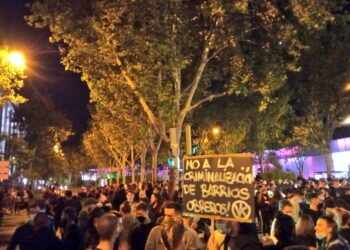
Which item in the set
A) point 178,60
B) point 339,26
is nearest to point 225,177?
point 178,60

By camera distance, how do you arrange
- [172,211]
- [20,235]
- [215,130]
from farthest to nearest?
1. [215,130]
2. [20,235]
3. [172,211]

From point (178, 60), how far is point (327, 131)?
60.0ft

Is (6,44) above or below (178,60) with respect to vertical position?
above

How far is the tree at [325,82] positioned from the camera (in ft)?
96.1

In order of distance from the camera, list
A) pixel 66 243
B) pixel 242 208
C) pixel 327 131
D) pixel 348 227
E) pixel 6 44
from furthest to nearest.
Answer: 1. pixel 327 131
2. pixel 6 44
3. pixel 66 243
4. pixel 348 227
5. pixel 242 208

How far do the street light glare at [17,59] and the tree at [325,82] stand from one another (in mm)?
17281

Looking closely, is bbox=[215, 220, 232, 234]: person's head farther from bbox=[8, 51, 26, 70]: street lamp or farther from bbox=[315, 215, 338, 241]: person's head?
bbox=[8, 51, 26, 70]: street lamp

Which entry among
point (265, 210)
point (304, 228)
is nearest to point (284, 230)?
point (304, 228)

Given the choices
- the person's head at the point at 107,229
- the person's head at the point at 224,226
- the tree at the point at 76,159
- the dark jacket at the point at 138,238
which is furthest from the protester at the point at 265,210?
the tree at the point at 76,159

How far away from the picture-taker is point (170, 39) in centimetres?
1634

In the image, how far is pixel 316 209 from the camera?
919 centimetres

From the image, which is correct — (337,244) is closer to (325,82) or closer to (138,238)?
(138,238)

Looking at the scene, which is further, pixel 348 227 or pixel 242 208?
pixel 348 227

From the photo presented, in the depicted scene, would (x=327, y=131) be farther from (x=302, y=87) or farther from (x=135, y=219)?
(x=135, y=219)
